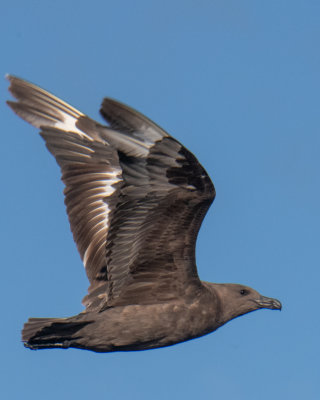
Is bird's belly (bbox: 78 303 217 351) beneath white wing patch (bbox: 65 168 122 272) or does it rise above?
beneath

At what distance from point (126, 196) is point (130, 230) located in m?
0.47

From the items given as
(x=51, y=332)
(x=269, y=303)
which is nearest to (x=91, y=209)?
(x=51, y=332)

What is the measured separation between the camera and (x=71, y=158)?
11.0m

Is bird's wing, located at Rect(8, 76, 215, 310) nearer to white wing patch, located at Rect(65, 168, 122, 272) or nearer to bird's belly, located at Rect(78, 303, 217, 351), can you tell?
white wing patch, located at Rect(65, 168, 122, 272)

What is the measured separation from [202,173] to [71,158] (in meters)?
2.63

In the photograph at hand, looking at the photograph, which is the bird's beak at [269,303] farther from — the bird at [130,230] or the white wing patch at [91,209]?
the white wing patch at [91,209]

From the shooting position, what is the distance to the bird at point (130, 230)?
862cm

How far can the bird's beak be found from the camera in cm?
1077

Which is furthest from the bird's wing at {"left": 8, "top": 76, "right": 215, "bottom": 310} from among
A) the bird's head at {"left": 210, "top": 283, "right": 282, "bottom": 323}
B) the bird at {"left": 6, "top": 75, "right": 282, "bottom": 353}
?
the bird's head at {"left": 210, "top": 283, "right": 282, "bottom": 323}

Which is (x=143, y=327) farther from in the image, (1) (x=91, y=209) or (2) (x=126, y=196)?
(1) (x=91, y=209)

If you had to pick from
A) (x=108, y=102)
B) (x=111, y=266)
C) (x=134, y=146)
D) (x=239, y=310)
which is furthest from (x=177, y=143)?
(x=239, y=310)

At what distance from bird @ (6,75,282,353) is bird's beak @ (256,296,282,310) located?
0.02 m

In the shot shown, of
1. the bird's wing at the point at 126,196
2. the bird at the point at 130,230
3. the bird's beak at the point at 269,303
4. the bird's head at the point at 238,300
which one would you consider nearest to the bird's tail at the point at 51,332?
the bird at the point at 130,230

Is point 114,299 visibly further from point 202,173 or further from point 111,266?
point 202,173
